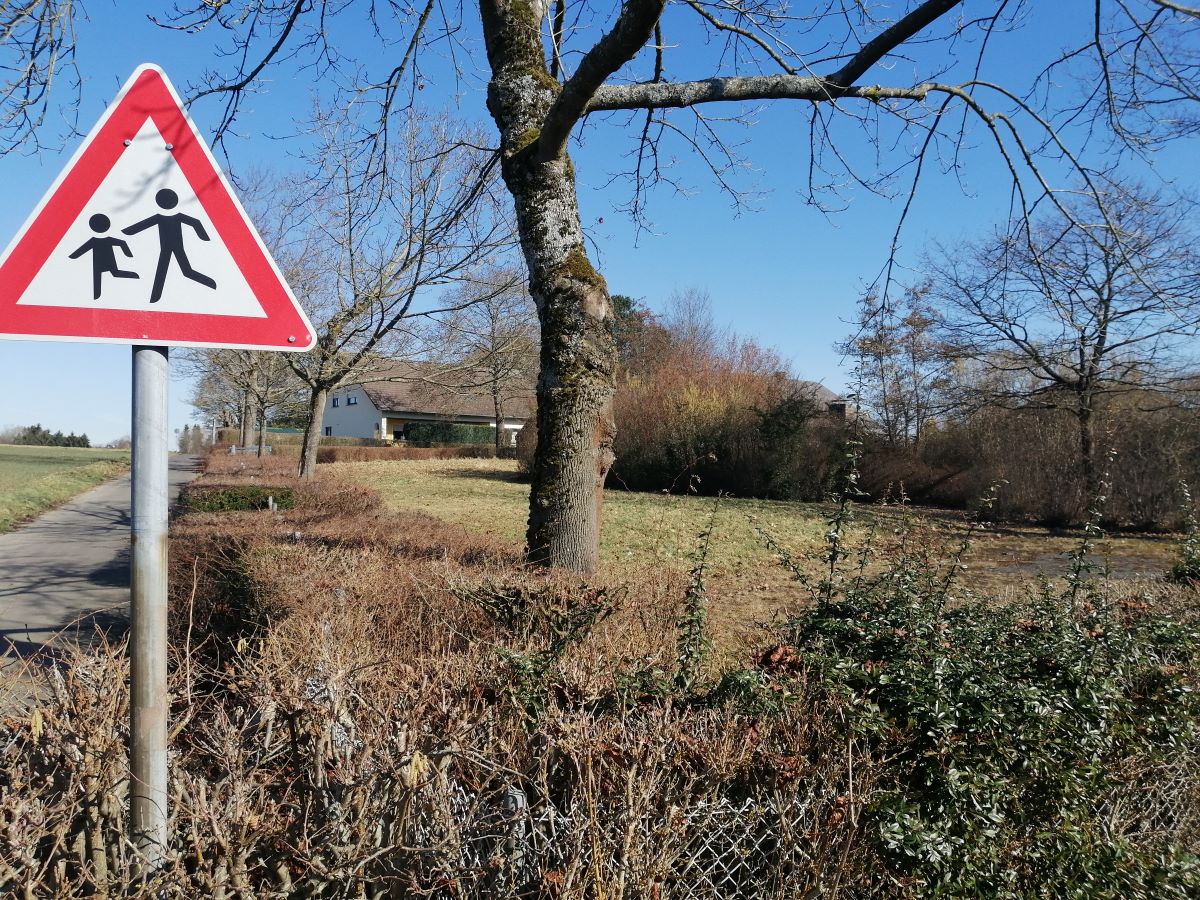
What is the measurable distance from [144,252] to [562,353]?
12.1 ft

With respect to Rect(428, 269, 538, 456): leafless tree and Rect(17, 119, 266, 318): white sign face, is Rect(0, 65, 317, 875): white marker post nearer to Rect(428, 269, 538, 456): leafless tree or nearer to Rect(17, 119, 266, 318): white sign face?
Rect(17, 119, 266, 318): white sign face

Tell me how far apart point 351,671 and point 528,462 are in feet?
85.4

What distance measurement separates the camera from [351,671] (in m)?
2.38

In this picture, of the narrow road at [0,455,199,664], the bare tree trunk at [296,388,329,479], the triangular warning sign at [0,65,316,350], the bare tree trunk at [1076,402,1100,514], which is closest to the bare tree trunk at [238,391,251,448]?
the narrow road at [0,455,199,664]

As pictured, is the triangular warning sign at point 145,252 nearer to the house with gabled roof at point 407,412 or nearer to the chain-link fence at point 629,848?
the chain-link fence at point 629,848

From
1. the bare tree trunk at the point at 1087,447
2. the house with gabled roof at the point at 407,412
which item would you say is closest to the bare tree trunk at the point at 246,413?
the house with gabled roof at the point at 407,412

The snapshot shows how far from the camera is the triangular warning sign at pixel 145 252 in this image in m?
1.85

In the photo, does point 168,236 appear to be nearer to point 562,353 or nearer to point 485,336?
point 562,353

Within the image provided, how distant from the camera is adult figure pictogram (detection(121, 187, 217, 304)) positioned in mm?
1915

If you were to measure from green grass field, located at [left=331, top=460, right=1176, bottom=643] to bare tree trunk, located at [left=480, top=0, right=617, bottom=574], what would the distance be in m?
0.65

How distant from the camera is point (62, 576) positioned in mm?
10398

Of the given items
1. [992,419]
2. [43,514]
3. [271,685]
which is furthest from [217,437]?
[271,685]

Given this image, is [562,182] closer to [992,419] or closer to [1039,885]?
[1039,885]

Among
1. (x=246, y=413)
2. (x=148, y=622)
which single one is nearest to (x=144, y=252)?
(x=148, y=622)
